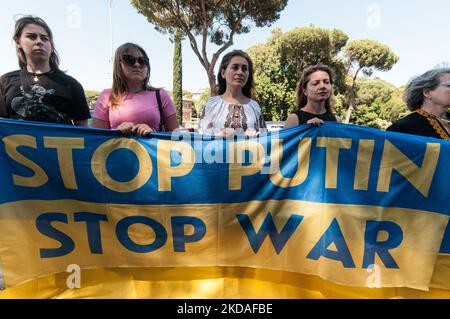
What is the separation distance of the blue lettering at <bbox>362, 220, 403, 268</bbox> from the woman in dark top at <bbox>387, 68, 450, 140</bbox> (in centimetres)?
74

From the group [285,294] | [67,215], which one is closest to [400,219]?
[285,294]

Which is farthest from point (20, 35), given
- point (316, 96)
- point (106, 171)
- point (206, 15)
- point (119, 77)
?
point (206, 15)

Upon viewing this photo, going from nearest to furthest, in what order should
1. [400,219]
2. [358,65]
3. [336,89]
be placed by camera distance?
[400,219] → [336,89] → [358,65]

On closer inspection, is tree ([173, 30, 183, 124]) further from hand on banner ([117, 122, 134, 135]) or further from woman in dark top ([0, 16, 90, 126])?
hand on banner ([117, 122, 134, 135])

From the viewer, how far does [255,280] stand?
7.04ft

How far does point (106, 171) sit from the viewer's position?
2.09 meters

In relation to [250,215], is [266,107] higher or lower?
higher

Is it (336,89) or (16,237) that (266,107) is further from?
(16,237)

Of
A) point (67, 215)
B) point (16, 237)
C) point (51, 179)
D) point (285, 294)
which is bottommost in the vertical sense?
point (285, 294)

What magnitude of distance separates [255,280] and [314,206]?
68 cm

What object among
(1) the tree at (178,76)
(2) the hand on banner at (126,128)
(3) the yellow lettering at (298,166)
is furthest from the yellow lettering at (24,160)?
(1) the tree at (178,76)

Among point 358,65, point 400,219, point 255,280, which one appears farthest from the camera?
point 358,65

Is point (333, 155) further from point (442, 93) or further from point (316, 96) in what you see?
point (442, 93)

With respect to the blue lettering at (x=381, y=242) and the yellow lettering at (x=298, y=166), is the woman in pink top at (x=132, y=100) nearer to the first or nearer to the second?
→ the yellow lettering at (x=298, y=166)
